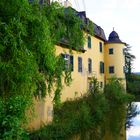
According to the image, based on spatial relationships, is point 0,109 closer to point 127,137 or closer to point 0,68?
point 0,68

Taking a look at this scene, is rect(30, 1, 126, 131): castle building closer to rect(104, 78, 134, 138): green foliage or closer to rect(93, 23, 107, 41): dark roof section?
rect(93, 23, 107, 41): dark roof section

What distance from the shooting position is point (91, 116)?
2406 cm

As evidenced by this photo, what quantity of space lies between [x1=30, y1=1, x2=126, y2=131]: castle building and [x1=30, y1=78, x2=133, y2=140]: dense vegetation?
57.0 inches

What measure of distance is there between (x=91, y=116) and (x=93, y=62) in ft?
46.4

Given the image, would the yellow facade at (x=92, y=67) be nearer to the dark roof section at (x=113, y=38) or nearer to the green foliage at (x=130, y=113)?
the dark roof section at (x=113, y=38)

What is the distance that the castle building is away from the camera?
93.5 feet

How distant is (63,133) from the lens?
65.8ft

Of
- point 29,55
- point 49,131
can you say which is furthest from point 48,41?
point 49,131

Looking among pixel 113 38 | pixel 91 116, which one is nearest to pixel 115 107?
pixel 91 116

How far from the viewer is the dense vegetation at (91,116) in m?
20.1

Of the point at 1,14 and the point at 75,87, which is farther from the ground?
the point at 1,14

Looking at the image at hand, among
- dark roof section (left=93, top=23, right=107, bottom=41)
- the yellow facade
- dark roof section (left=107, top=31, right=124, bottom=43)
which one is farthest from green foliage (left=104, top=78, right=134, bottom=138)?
dark roof section (left=107, top=31, right=124, bottom=43)

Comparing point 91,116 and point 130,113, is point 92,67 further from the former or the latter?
point 91,116

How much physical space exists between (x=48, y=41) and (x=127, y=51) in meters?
51.5
